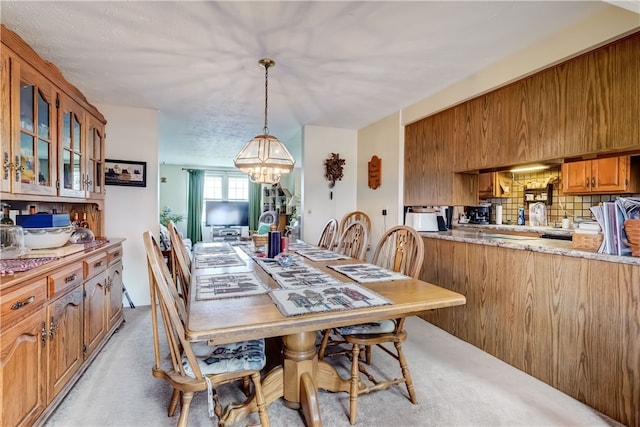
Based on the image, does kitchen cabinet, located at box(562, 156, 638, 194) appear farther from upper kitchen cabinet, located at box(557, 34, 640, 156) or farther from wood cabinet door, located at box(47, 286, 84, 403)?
wood cabinet door, located at box(47, 286, 84, 403)

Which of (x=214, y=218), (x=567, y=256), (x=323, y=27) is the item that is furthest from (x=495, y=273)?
(x=214, y=218)

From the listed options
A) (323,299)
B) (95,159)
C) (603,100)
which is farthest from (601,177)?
(95,159)

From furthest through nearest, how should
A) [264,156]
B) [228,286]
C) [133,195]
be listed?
[133,195] < [264,156] < [228,286]

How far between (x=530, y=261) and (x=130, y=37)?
3.02 meters

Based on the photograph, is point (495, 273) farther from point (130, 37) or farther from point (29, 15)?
point (29, 15)

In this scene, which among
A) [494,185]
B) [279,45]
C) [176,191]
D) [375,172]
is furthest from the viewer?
[176,191]

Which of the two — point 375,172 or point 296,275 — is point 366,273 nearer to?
point 296,275

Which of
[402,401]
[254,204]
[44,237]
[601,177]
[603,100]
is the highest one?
[603,100]

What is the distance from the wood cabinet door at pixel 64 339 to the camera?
1.69 meters

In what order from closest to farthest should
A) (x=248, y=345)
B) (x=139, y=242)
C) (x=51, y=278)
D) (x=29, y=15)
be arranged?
1. (x=248, y=345)
2. (x=51, y=278)
3. (x=29, y=15)
4. (x=139, y=242)

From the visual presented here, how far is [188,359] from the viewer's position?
1.25m

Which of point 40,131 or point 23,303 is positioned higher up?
point 40,131

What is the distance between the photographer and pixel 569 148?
2.12 meters

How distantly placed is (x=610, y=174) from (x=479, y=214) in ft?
5.50
